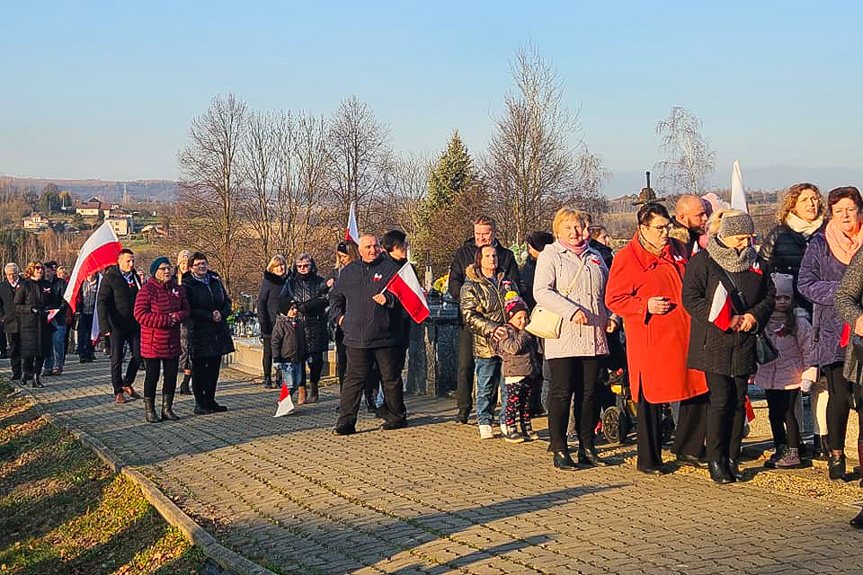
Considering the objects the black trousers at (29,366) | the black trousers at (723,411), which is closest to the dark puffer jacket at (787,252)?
the black trousers at (723,411)

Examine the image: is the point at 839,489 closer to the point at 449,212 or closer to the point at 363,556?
the point at 363,556

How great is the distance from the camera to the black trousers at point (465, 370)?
10422mm

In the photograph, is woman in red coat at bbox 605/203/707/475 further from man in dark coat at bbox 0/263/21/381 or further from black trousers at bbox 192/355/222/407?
man in dark coat at bbox 0/263/21/381

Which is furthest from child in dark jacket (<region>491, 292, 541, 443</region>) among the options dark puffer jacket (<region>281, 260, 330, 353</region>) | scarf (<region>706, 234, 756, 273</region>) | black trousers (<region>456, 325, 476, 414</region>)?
dark puffer jacket (<region>281, 260, 330, 353</region>)

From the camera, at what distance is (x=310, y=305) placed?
12.8m

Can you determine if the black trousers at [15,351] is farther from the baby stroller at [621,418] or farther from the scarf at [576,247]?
the scarf at [576,247]

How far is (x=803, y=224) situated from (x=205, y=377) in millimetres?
7180

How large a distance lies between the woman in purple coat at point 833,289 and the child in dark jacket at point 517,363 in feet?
8.43

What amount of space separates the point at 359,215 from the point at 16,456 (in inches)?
1681

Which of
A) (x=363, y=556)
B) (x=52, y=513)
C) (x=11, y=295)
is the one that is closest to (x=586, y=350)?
(x=363, y=556)

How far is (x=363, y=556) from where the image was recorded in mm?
6062

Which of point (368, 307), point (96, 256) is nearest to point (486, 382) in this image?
point (368, 307)

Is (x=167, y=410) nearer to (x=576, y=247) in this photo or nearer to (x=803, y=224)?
(x=576, y=247)

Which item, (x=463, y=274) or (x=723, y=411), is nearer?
(x=723, y=411)
